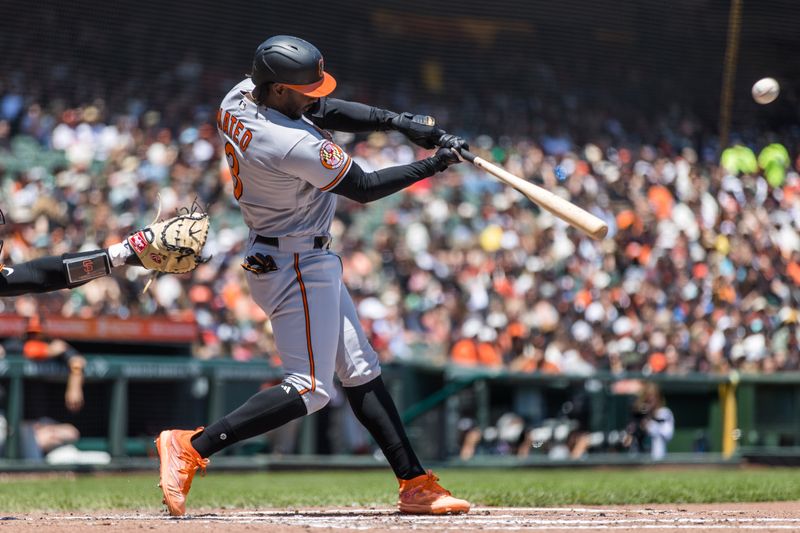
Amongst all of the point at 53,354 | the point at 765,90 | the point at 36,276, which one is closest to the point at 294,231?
the point at 36,276

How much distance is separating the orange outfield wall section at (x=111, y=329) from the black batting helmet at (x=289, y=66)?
5.96 meters

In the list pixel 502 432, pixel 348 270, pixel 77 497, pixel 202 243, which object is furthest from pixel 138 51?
pixel 202 243

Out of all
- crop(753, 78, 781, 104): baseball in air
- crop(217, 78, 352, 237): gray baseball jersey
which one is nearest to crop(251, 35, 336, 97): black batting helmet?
crop(217, 78, 352, 237): gray baseball jersey

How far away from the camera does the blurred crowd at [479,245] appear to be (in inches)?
446

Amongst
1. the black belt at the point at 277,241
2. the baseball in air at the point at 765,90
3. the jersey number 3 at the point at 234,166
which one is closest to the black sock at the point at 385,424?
the black belt at the point at 277,241

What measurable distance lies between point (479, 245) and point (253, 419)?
9.81 metres

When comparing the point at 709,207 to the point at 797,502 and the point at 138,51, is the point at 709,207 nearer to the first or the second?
the point at 138,51

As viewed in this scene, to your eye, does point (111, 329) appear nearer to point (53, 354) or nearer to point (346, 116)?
point (53, 354)

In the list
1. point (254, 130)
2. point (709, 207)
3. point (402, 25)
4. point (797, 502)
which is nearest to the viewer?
point (254, 130)

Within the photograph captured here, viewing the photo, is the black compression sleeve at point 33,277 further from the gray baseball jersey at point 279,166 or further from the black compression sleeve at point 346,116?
the black compression sleeve at point 346,116

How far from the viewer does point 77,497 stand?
227 inches

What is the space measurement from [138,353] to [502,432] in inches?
127

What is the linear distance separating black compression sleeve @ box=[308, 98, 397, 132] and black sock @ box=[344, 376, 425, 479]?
924 millimetres

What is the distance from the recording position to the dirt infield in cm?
345
